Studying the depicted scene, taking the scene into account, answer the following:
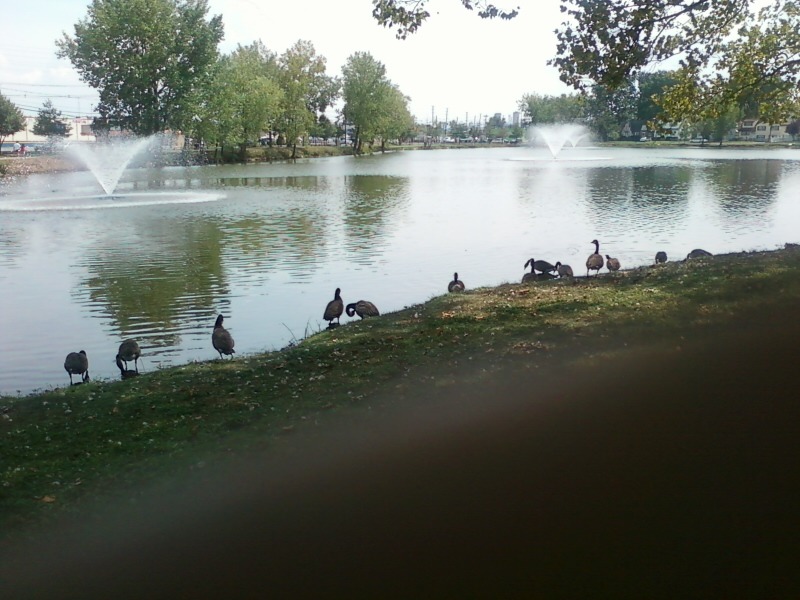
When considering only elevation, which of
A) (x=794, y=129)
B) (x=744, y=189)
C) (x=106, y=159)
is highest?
(x=794, y=129)

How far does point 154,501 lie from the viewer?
601cm

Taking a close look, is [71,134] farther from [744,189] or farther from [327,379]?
[327,379]

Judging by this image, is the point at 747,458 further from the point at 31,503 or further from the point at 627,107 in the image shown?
the point at 627,107

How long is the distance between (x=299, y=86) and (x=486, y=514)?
113 metres

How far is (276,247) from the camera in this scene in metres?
25.0

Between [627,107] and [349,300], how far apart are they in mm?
177984

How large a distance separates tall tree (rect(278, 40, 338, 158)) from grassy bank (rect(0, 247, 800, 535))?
9917cm

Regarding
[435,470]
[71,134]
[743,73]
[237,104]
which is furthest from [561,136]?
[435,470]

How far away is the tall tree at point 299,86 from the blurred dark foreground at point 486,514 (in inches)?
4074

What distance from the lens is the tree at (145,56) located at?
245ft

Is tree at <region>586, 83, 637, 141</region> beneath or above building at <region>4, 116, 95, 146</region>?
above

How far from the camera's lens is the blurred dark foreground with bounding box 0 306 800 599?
5.10m

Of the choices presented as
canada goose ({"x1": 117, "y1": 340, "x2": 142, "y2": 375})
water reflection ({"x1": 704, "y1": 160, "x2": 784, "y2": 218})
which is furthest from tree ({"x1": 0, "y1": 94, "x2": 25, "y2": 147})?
canada goose ({"x1": 117, "y1": 340, "x2": 142, "y2": 375})

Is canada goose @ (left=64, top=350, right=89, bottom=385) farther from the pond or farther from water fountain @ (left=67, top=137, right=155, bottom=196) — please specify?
water fountain @ (left=67, top=137, right=155, bottom=196)
